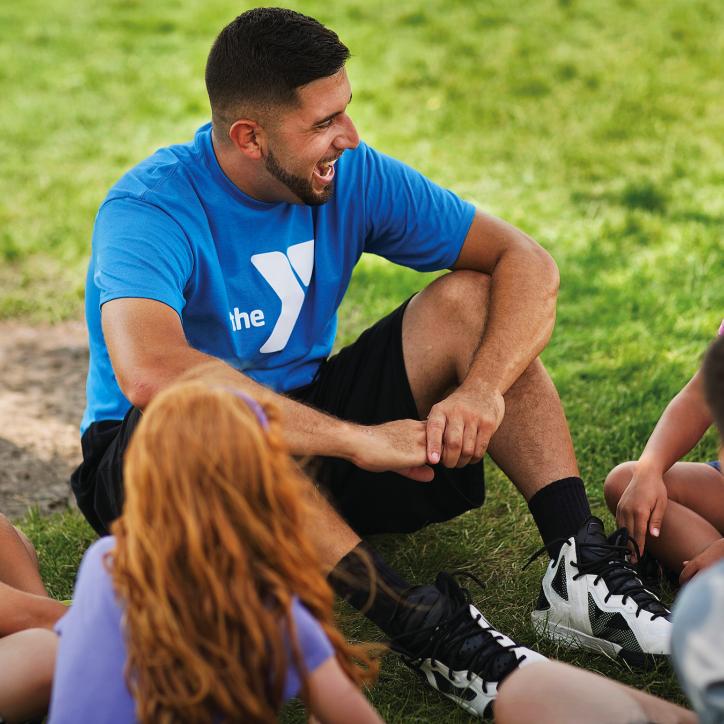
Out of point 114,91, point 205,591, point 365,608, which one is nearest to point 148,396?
point 365,608

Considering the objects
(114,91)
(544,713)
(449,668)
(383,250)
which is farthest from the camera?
(114,91)

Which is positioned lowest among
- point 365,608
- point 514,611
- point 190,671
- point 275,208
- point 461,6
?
point 514,611

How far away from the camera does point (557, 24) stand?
8.33 m

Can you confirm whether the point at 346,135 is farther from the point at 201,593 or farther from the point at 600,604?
the point at 201,593

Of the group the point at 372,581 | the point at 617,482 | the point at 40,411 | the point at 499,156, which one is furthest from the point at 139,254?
the point at 499,156

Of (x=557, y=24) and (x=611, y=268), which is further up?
(x=557, y=24)

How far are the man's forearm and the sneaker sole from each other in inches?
23.2

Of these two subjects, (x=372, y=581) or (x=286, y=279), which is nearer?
(x=372, y=581)

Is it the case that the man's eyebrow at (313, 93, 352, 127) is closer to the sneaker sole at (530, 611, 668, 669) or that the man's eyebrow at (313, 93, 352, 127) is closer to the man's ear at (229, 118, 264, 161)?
the man's ear at (229, 118, 264, 161)

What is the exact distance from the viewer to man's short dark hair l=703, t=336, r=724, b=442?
174cm

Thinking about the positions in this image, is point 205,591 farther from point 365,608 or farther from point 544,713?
point 365,608

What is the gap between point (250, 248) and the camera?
2879 mm

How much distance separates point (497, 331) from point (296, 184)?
2.23 ft

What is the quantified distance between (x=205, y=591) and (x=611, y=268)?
3857 millimetres
